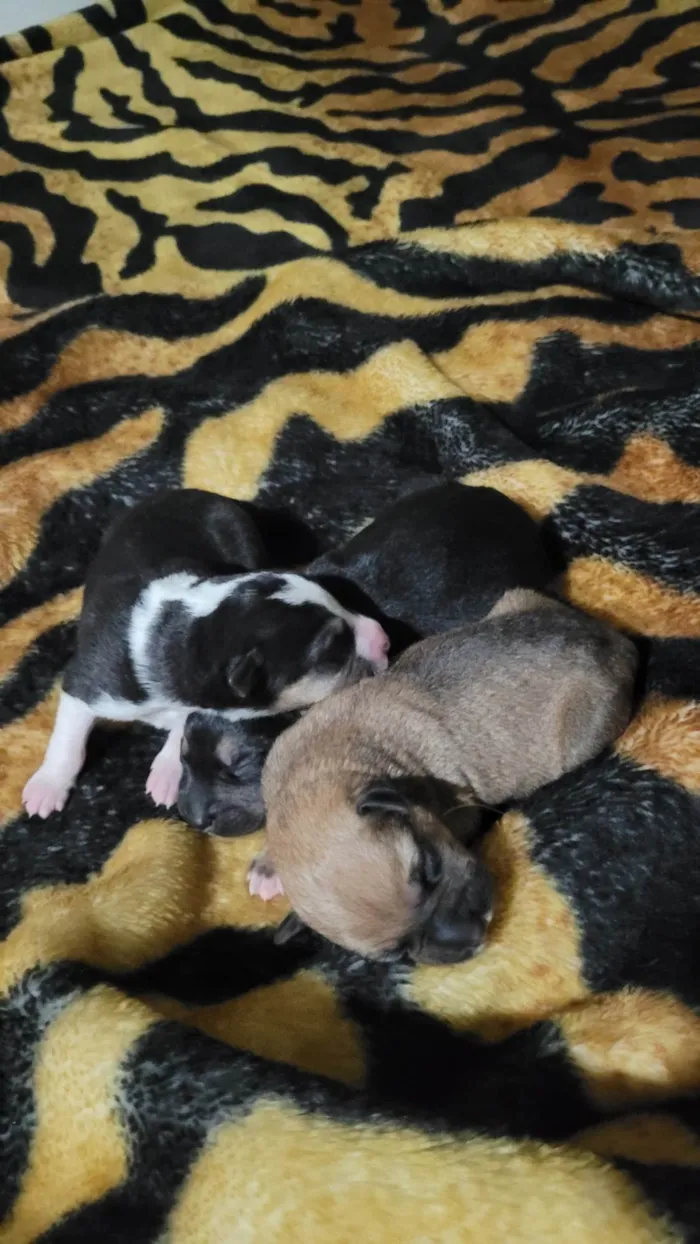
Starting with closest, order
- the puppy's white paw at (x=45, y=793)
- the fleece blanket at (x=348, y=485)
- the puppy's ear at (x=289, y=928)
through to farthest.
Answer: the fleece blanket at (x=348, y=485) → the puppy's ear at (x=289, y=928) → the puppy's white paw at (x=45, y=793)

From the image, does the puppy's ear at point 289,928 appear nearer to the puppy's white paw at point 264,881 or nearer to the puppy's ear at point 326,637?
the puppy's white paw at point 264,881

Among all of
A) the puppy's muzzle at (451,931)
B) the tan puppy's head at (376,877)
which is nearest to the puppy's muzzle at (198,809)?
the tan puppy's head at (376,877)

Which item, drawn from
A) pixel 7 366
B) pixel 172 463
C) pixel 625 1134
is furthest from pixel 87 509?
pixel 625 1134

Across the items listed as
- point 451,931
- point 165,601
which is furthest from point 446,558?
point 451,931

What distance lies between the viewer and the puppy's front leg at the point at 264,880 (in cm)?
188

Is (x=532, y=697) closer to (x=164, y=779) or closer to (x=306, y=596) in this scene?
(x=306, y=596)

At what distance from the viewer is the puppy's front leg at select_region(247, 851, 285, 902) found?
188cm

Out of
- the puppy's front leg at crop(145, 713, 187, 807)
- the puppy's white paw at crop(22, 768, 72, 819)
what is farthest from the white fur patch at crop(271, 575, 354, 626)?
the puppy's white paw at crop(22, 768, 72, 819)

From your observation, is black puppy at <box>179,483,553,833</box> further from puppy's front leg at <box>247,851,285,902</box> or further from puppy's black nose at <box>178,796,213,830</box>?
puppy's front leg at <box>247,851,285,902</box>

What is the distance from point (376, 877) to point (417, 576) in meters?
0.81

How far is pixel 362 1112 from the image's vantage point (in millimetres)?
1349

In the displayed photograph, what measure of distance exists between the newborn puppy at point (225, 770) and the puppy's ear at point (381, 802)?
0.43m

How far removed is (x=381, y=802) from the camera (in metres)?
1.64

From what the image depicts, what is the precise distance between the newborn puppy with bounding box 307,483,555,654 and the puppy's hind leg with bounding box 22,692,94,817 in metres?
0.62
